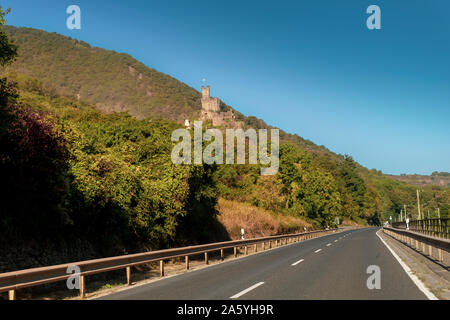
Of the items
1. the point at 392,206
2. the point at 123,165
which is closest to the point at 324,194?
the point at 123,165

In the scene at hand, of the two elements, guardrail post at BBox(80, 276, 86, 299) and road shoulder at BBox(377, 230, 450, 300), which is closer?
road shoulder at BBox(377, 230, 450, 300)

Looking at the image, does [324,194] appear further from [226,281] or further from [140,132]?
[226,281]

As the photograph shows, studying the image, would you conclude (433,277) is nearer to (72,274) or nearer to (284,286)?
(284,286)

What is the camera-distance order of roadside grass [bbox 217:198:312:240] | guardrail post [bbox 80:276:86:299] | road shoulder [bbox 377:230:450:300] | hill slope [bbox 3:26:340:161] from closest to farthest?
road shoulder [bbox 377:230:450:300]
guardrail post [bbox 80:276:86:299]
roadside grass [bbox 217:198:312:240]
hill slope [bbox 3:26:340:161]

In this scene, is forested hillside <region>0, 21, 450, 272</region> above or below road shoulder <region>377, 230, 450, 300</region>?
above

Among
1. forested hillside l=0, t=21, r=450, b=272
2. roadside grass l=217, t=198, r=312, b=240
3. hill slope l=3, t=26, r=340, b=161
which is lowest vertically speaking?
roadside grass l=217, t=198, r=312, b=240

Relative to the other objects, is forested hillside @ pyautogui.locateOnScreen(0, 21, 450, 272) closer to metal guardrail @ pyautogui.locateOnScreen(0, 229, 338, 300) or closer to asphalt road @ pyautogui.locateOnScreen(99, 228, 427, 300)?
metal guardrail @ pyautogui.locateOnScreen(0, 229, 338, 300)

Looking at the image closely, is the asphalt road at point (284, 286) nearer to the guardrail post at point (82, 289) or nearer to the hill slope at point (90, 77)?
the guardrail post at point (82, 289)

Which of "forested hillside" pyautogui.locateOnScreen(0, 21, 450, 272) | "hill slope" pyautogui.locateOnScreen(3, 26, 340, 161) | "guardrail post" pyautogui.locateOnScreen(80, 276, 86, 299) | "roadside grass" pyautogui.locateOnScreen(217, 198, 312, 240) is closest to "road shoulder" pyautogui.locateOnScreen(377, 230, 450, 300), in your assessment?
"guardrail post" pyautogui.locateOnScreen(80, 276, 86, 299)
